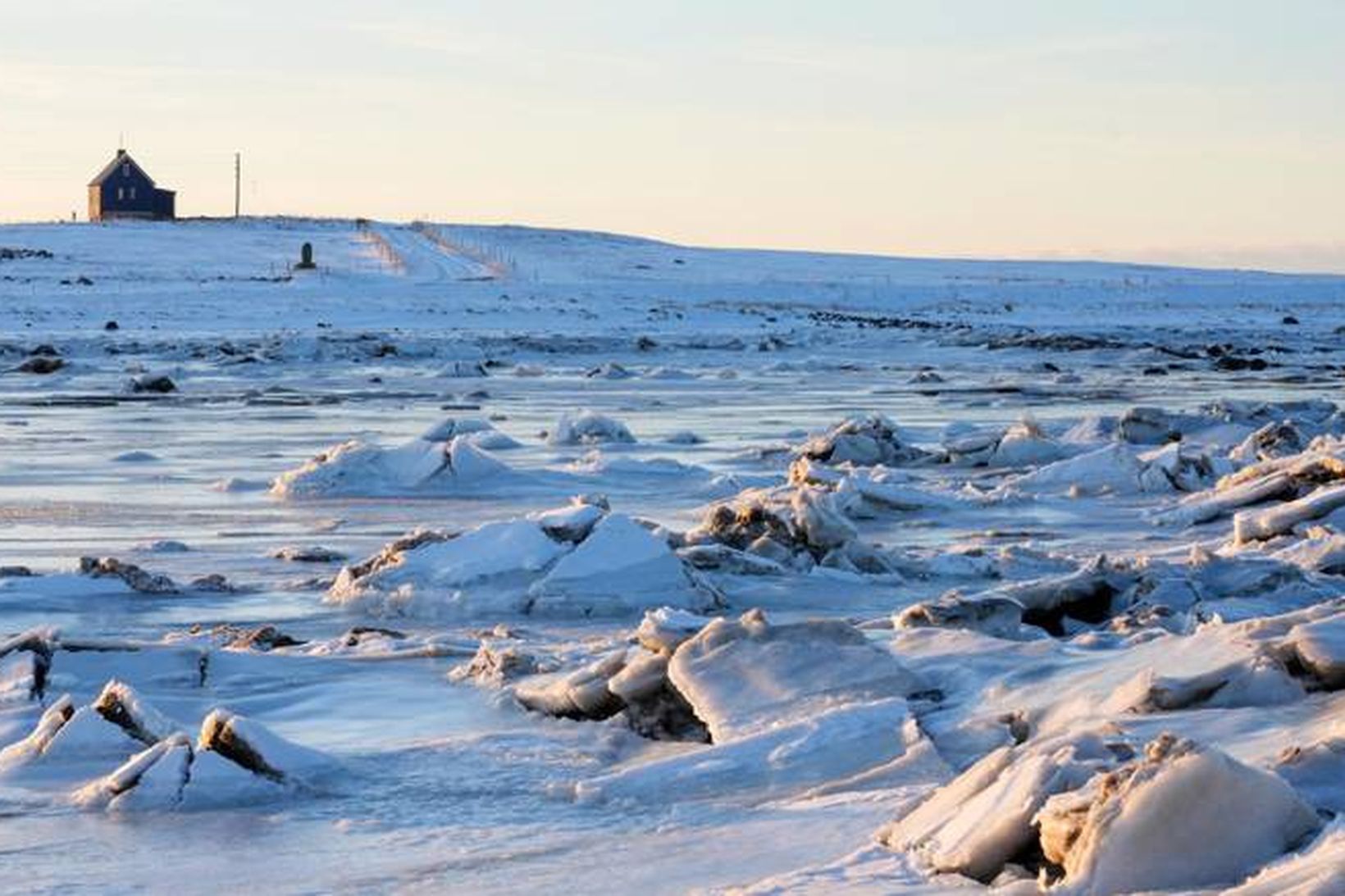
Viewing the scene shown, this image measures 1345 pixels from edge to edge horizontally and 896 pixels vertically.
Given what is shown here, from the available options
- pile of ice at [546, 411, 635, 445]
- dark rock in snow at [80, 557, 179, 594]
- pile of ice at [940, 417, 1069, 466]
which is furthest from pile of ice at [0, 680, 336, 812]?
pile of ice at [546, 411, 635, 445]

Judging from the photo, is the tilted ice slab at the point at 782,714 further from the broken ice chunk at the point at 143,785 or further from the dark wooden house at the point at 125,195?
the dark wooden house at the point at 125,195

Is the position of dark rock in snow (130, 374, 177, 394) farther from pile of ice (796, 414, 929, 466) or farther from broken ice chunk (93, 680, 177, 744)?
broken ice chunk (93, 680, 177, 744)

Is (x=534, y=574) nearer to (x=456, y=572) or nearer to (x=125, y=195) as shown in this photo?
(x=456, y=572)

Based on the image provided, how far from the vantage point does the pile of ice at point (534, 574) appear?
7566 mm

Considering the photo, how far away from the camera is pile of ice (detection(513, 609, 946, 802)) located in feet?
15.8

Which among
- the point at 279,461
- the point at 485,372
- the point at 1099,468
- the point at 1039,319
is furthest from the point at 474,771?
the point at 1039,319

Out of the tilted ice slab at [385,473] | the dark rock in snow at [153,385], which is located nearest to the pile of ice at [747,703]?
the tilted ice slab at [385,473]

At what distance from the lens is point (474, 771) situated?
203 inches

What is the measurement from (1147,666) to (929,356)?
2799cm

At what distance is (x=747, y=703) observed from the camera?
17.3 feet

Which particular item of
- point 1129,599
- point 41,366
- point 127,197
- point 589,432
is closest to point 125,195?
point 127,197

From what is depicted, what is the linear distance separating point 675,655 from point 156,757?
1261 millimetres

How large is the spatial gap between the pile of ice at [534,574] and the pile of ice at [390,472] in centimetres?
370

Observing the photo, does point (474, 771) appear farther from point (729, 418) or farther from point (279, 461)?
point (729, 418)
